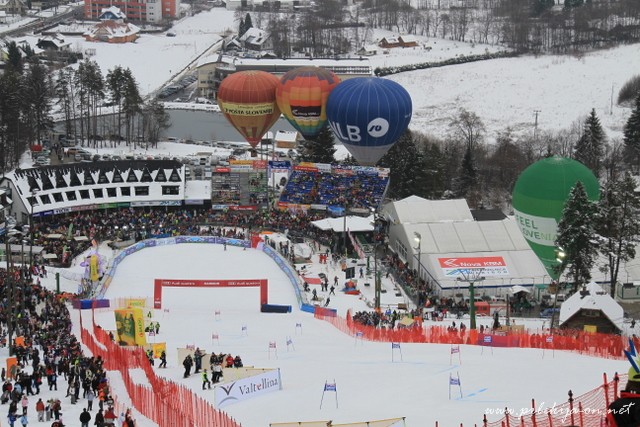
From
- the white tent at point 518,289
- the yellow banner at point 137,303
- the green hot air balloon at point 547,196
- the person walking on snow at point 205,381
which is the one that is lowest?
the white tent at point 518,289

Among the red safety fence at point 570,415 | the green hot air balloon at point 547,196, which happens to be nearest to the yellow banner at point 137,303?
the green hot air balloon at point 547,196

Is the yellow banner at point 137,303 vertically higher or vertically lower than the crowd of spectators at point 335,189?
lower

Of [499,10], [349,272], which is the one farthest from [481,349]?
[499,10]

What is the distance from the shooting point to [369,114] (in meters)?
64.6

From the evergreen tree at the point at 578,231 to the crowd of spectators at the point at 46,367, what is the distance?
1945cm

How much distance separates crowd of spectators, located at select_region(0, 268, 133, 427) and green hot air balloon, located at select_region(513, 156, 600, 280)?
775 inches

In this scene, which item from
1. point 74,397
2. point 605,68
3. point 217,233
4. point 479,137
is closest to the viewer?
point 74,397

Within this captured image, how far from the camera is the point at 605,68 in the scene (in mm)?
110812

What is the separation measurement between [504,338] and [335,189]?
3131cm

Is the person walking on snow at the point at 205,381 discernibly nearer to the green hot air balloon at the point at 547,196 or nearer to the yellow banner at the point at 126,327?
the yellow banner at the point at 126,327

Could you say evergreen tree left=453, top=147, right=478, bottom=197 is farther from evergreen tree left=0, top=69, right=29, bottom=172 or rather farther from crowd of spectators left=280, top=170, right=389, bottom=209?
evergreen tree left=0, top=69, right=29, bottom=172

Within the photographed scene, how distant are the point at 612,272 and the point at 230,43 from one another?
311 feet

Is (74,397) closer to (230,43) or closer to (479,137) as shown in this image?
(479,137)

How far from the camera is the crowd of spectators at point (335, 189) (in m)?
63.7
